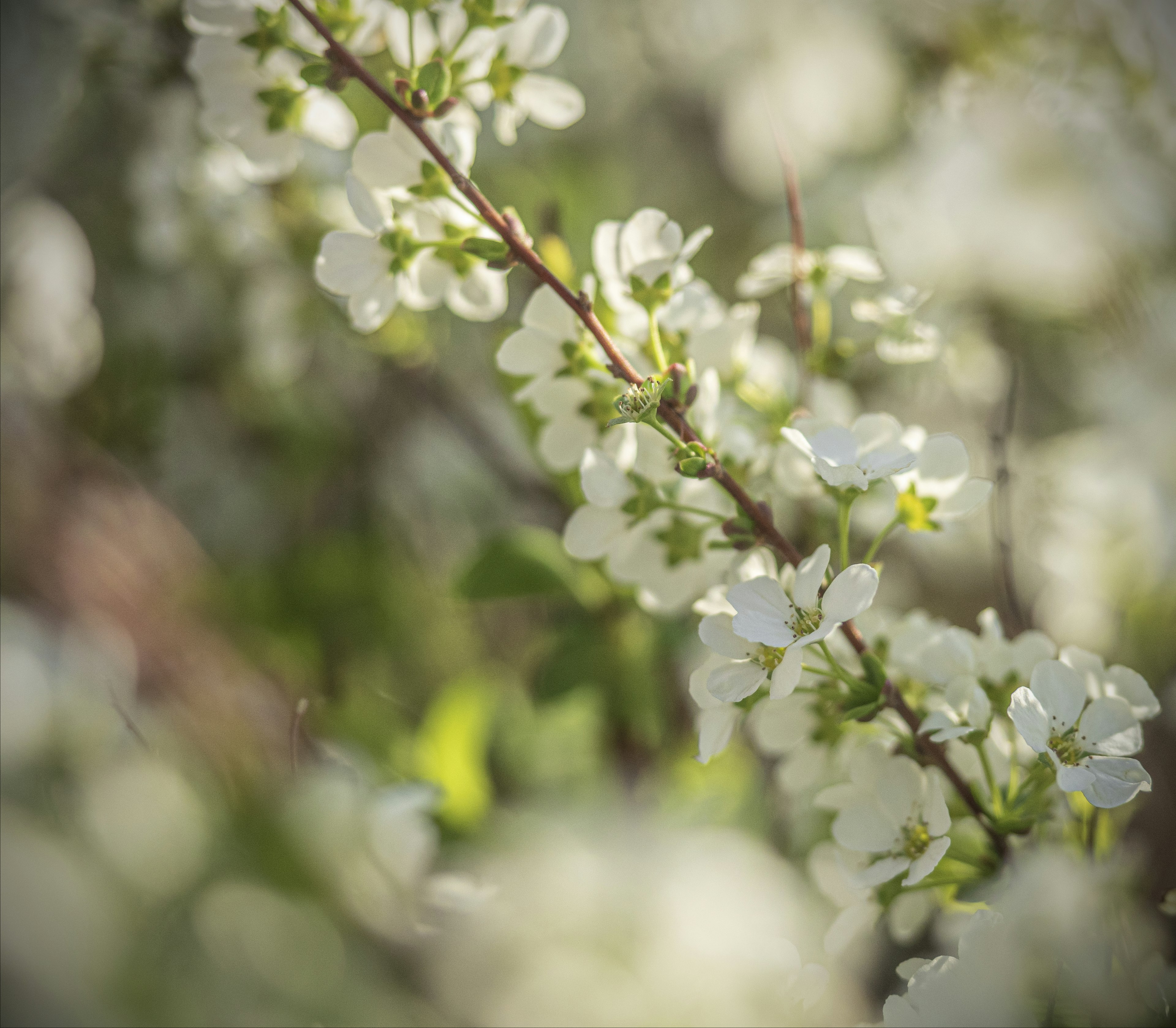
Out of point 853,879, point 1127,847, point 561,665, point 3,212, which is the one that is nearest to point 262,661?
point 561,665

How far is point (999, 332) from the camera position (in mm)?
856

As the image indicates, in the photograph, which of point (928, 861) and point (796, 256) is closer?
point (928, 861)

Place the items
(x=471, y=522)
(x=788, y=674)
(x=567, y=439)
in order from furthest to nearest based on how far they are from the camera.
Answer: (x=471, y=522)
(x=567, y=439)
(x=788, y=674)

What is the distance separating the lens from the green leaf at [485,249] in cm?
34

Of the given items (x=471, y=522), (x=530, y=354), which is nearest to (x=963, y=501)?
(x=530, y=354)

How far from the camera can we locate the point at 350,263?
14.5 inches

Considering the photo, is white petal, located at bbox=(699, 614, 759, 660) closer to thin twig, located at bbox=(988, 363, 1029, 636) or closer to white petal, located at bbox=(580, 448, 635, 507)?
white petal, located at bbox=(580, 448, 635, 507)

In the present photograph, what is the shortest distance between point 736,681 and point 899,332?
25 cm

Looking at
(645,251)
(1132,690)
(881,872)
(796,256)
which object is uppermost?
(796,256)

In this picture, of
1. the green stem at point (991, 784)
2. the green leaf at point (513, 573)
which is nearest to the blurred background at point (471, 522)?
the green leaf at point (513, 573)

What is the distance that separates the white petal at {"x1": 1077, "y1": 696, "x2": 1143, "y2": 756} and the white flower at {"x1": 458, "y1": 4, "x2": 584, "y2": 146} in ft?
1.24

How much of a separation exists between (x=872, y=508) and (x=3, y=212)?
34.5 inches

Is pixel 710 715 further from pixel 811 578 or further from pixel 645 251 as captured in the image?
pixel 645 251

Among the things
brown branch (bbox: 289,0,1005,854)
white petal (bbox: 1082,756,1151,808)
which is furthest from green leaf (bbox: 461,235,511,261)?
white petal (bbox: 1082,756,1151,808)
